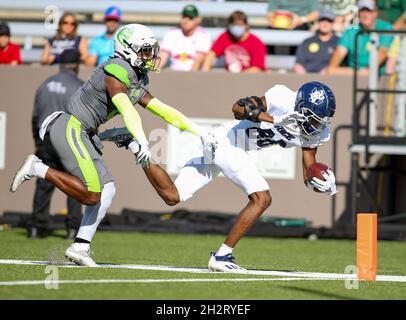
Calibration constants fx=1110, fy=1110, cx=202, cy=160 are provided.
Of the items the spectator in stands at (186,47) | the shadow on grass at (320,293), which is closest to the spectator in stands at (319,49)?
the spectator in stands at (186,47)

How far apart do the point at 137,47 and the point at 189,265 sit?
202 cm

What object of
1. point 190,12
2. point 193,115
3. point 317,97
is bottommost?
point 193,115

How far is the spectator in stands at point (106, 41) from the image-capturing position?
15125 mm

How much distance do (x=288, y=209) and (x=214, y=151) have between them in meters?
5.57

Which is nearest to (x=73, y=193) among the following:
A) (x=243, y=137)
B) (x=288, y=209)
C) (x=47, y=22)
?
(x=243, y=137)

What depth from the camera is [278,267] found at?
980 cm

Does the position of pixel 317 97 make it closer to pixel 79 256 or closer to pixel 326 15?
pixel 79 256

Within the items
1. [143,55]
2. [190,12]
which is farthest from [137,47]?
[190,12]

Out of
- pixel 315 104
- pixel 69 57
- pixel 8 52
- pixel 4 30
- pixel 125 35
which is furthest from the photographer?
pixel 8 52

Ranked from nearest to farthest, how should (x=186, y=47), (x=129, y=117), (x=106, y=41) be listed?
(x=129, y=117) < (x=186, y=47) < (x=106, y=41)

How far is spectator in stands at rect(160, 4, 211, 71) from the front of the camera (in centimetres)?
1505

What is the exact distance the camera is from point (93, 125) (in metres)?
9.02

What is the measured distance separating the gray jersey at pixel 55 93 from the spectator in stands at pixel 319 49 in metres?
3.50

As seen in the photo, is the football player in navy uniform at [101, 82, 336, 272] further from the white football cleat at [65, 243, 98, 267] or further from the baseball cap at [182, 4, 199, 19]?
the baseball cap at [182, 4, 199, 19]
